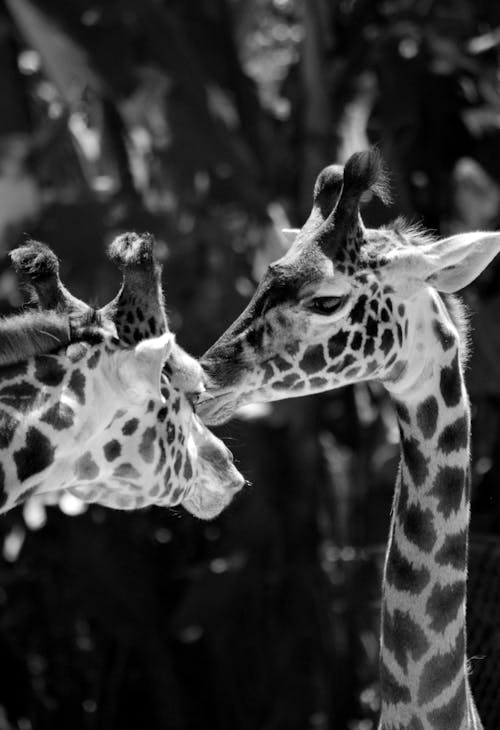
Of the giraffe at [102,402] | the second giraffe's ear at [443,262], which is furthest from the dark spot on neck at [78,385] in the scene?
the second giraffe's ear at [443,262]

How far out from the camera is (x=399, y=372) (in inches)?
130

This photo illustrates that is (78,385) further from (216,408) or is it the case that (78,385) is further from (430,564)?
(430,564)

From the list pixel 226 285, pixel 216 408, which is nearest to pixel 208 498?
pixel 216 408

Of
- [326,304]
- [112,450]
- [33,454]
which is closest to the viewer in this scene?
[33,454]

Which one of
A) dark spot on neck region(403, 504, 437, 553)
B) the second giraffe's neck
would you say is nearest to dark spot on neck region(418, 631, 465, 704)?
the second giraffe's neck

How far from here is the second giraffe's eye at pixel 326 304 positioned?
10.7 ft

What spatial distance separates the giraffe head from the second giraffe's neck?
0.10 meters

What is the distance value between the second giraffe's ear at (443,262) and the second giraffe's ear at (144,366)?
0.74m

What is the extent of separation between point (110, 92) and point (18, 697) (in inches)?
147

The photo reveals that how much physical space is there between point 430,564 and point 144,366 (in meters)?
1.07

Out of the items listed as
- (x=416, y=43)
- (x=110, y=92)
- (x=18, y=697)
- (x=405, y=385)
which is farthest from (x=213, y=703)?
(x=405, y=385)

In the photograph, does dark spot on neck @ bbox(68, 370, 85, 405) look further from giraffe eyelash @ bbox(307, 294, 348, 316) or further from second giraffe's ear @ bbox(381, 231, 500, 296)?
second giraffe's ear @ bbox(381, 231, 500, 296)

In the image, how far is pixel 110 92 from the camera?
21.2 ft

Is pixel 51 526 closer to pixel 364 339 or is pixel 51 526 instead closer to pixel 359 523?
pixel 359 523
